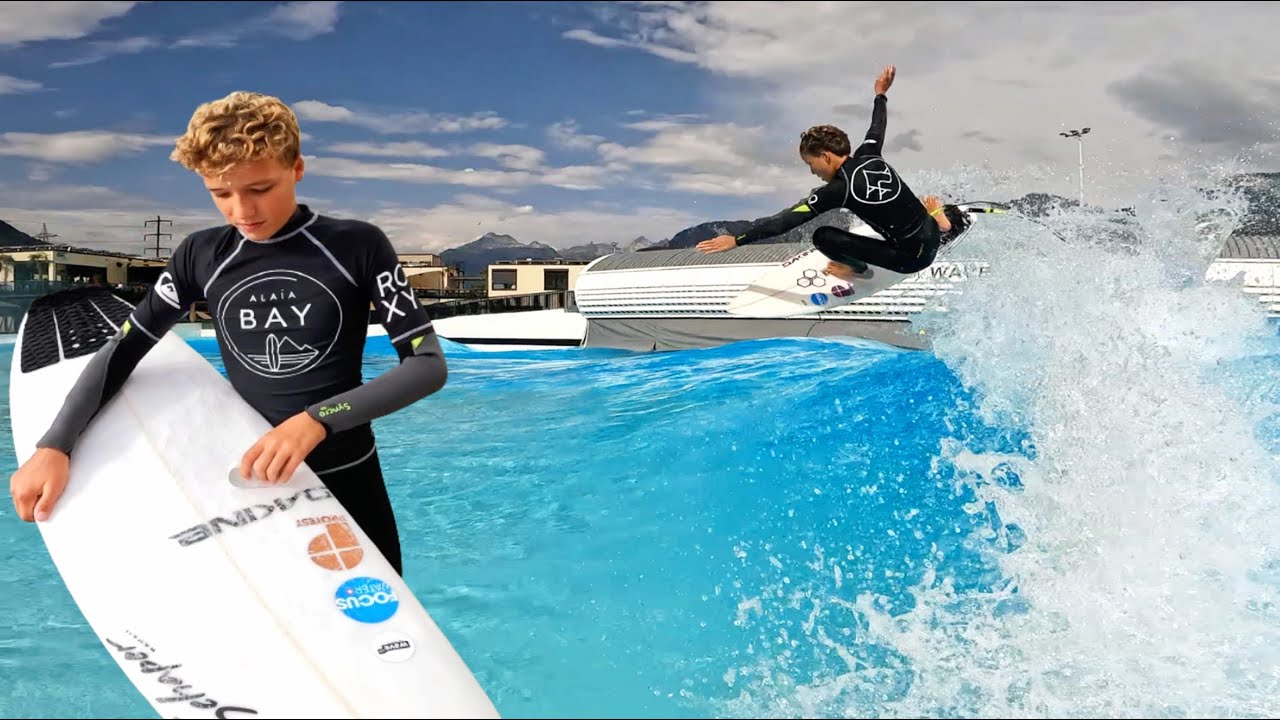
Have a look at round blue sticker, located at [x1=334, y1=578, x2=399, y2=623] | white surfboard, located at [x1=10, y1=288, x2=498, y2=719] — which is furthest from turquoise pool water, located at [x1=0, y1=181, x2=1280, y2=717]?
round blue sticker, located at [x1=334, y1=578, x2=399, y2=623]

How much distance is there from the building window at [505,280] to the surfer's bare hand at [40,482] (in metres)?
38.5

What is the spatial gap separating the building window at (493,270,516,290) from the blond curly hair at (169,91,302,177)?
38733 mm

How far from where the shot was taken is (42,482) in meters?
1.83

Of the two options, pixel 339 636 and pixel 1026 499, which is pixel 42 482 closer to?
pixel 339 636

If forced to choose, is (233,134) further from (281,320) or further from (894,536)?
(894,536)

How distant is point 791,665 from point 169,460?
78.6 inches

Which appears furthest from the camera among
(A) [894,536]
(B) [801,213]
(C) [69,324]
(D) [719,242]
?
(D) [719,242]

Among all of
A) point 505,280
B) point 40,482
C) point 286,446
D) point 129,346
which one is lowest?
point 40,482

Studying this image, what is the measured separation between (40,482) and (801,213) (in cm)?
414

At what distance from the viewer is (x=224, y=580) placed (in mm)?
1838

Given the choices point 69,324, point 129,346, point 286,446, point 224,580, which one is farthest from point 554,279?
point 286,446

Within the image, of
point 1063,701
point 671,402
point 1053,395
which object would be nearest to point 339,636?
point 1063,701

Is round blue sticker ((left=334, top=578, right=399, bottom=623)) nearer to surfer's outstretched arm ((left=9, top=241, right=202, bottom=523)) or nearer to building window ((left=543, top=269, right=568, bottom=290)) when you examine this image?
surfer's outstretched arm ((left=9, top=241, right=202, bottom=523))

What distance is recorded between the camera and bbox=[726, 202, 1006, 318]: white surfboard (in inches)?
269
